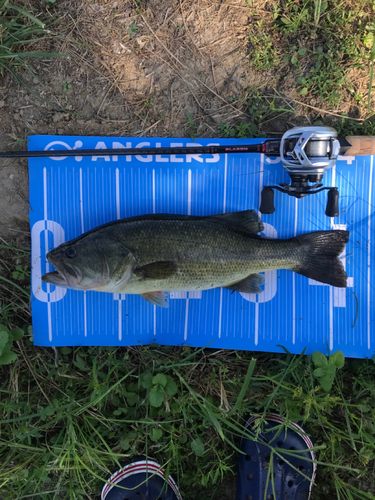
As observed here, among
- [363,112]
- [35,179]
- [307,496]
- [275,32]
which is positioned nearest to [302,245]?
[363,112]

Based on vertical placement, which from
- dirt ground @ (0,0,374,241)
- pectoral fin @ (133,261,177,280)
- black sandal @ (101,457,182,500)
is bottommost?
black sandal @ (101,457,182,500)

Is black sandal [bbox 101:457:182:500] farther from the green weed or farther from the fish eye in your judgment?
the fish eye

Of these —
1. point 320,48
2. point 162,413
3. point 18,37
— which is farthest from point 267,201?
point 18,37

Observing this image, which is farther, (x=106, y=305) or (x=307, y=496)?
(x=106, y=305)

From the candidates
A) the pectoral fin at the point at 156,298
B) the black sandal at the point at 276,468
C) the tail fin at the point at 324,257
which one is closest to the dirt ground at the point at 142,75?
the tail fin at the point at 324,257

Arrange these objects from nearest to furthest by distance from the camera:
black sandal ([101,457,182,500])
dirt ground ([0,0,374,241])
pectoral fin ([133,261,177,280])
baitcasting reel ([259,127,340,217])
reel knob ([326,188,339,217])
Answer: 1. baitcasting reel ([259,127,340,217])
2. pectoral fin ([133,261,177,280])
3. reel knob ([326,188,339,217])
4. black sandal ([101,457,182,500])
5. dirt ground ([0,0,374,241])

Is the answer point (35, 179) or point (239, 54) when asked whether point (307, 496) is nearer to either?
point (35, 179)

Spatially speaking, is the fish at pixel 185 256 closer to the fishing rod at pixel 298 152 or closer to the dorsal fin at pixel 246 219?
the dorsal fin at pixel 246 219

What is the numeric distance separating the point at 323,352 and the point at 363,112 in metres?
2.59

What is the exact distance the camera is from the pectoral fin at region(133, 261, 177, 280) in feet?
9.45

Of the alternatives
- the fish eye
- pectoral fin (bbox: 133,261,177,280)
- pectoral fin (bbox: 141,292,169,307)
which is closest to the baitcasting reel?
pectoral fin (bbox: 133,261,177,280)

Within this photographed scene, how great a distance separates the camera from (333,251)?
312 cm

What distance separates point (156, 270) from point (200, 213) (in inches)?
34.7

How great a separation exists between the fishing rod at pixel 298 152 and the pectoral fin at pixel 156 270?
44.7 inches
